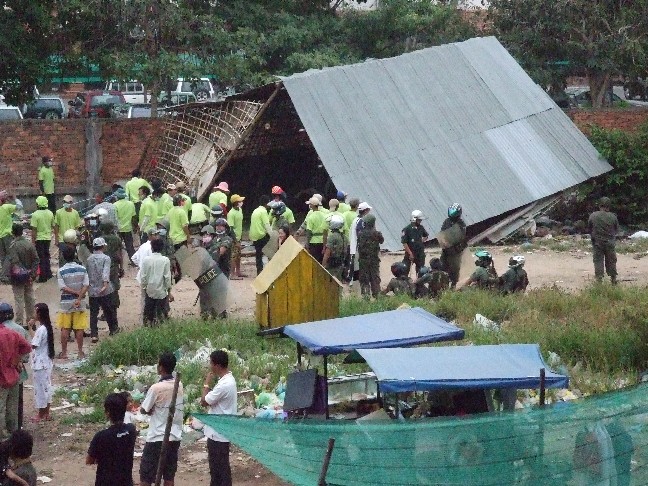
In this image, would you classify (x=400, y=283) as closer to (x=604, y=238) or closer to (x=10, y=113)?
(x=604, y=238)

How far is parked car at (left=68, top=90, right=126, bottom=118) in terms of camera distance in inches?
1297

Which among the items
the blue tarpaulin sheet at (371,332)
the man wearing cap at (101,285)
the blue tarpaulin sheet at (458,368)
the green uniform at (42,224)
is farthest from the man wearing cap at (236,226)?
the blue tarpaulin sheet at (458,368)

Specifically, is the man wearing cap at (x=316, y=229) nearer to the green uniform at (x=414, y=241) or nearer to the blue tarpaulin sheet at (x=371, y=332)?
the green uniform at (x=414, y=241)

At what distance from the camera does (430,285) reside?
1584cm

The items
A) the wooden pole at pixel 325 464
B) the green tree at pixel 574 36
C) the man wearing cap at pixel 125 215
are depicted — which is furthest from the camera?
the green tree at pixel 574 36

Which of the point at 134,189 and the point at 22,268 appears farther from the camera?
the point at 134,189

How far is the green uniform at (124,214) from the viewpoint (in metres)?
19.4

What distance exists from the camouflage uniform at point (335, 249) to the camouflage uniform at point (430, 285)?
5.01 ft

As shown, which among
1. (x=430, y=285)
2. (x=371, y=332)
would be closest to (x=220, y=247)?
(x=430, y=285)

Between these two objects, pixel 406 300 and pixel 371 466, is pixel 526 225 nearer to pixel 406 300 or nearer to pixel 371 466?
pixel 406 300

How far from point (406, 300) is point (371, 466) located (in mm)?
7038

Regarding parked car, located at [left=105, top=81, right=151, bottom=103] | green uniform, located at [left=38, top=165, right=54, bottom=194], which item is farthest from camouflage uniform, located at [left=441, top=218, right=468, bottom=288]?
parked car, located at [left=105, top=81, right=151, bottom=103]

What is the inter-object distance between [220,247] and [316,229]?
185cm

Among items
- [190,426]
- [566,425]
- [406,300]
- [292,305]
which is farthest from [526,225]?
[566,425]
